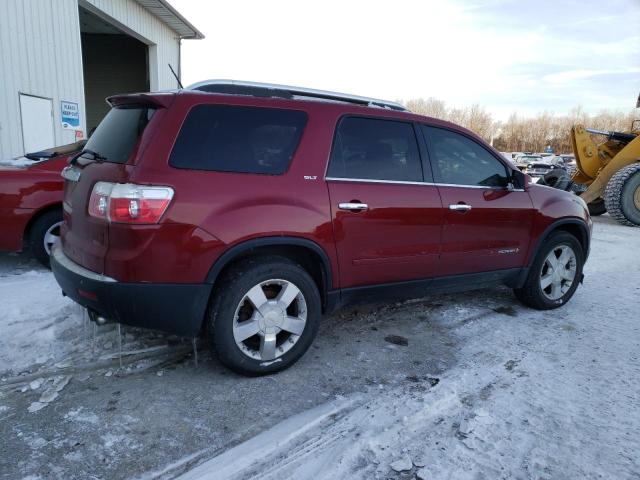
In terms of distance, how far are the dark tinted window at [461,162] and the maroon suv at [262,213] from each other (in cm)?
2

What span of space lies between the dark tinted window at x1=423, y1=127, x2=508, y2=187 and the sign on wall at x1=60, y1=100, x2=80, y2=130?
948 cm

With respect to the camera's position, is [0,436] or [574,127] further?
[574,127]

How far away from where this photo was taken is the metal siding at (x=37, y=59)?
8.65m

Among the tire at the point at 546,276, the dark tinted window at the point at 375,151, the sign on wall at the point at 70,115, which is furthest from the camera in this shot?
Answer: the sign on wall at the point at 70,115

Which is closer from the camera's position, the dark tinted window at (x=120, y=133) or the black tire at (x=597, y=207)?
the dark tinted window at (x=120, y=133)

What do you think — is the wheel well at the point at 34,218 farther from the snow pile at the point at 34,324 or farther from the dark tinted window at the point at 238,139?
the dark tinted window at the point at 238,139

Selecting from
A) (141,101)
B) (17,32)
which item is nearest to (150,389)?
(141,101)

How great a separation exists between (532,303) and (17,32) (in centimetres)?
985

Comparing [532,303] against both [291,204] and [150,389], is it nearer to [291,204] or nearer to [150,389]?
[291,204]

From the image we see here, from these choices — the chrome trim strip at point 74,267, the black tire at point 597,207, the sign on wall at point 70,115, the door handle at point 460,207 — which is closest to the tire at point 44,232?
the chrome trim strip at point 74,267

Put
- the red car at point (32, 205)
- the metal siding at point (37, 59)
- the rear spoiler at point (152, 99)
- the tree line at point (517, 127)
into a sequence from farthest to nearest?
1. the tree line at point (517, 127)
2. the metal siding at point (37, 59)
3. the red car at point (32, 205)
4. the rear spoiler at point (152, 99)

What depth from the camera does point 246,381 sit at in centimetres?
308

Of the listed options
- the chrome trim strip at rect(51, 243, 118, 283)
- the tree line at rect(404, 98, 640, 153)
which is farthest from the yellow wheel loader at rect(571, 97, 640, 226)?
the tree line at rect(404, 98, 640, 153)

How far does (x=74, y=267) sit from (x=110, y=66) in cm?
2110
